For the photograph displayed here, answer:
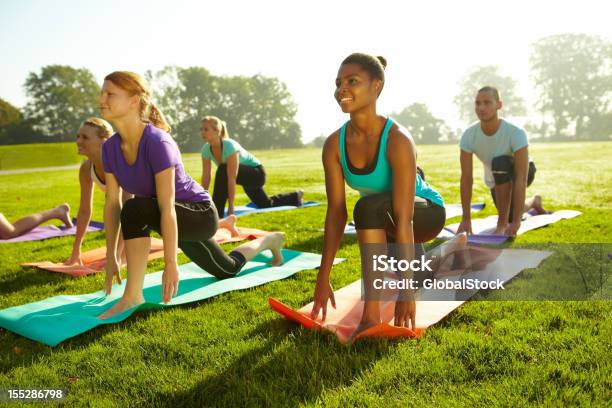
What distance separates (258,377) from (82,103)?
5975 cm

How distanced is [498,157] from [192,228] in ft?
13.4

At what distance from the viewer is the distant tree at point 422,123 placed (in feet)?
191

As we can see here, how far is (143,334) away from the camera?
3.29 meters

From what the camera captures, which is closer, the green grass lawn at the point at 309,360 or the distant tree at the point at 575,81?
the green grass lawn at the point at 309,360

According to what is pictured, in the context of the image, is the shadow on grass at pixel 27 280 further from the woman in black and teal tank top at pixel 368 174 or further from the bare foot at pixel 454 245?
the bare foot at pixel 454 245

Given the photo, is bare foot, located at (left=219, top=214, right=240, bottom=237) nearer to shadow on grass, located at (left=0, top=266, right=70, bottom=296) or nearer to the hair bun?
shadow on grass, located at (left=0, top=266, right=70, bottom=296)

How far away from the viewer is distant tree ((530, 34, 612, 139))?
54938mm

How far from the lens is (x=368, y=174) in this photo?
319cm

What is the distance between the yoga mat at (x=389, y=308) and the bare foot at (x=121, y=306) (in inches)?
39.5

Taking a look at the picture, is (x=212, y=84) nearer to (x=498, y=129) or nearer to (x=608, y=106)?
(x=608, y=106)

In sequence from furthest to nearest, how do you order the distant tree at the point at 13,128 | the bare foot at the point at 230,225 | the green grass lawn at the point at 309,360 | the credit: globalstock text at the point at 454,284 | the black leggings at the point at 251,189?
the distant tree at the point at 13,128
the black leggings at the point at 251,189
the bare foot at the point at 230,225
the credit: globalstock text at the point at 454,284
the green grass lawn at the point at 309,360

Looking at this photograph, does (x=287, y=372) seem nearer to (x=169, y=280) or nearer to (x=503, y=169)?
(x=169, y=280)

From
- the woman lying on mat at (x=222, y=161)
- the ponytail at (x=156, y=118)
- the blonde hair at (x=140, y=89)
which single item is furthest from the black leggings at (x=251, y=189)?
the blonde hair at (x=140, y=89)

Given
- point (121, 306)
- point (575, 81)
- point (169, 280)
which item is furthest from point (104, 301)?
point (575, 81)
